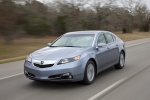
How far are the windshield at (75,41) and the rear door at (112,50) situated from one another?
3.00 feet

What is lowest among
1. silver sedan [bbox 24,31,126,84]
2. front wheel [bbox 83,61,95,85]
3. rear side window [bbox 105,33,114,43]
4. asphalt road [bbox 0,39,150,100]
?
asphalt road [bbox 0,39,150,100]

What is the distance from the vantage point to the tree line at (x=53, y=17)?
71.4 ft

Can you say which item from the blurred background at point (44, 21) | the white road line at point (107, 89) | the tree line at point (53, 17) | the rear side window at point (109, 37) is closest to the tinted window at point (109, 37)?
the rear side window at point (109, 37)

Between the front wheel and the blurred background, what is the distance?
9.41 meters

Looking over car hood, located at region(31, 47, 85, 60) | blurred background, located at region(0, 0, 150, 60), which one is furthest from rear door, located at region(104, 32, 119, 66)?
blurred background, located at region(0, 0, 150, 60)

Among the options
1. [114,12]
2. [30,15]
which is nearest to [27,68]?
[30,15]

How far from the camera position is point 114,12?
4609 centimetres

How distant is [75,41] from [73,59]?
148cm

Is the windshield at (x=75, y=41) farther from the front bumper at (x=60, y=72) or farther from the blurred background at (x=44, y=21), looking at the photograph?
the blurred background at (x=44, y=21)

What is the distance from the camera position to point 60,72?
23.4 ft

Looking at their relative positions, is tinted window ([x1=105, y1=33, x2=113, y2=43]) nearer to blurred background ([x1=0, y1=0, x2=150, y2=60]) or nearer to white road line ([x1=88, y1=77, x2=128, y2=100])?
white road line ([x1=88, y1=77, x2=128, y2=100])

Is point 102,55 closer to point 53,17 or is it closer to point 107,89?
point 107,89

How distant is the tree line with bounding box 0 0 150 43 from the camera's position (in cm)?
2177

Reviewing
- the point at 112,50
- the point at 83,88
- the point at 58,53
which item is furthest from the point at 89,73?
the point at 112,50
